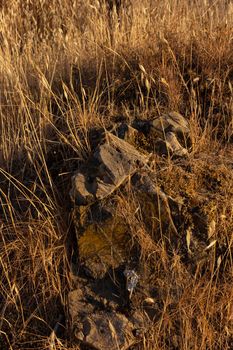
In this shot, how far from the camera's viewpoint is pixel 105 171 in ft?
8.41

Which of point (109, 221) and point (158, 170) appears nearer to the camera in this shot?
point (109, 221)

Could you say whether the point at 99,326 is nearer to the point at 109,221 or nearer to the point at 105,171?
the point at 109,221

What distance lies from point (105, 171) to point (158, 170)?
28 centimetres

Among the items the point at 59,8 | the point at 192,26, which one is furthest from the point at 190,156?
the point at 59,8

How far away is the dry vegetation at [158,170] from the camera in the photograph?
2.32 metres

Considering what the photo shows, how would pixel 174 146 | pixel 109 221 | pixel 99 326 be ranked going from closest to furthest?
1. pixel 99 326
2. pixel 109 221
3. pixel 174 146

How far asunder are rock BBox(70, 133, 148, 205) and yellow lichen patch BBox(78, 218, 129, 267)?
0.44ft

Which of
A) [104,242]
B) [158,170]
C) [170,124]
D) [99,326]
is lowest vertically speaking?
[99,326]

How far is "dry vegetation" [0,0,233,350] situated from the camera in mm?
2320

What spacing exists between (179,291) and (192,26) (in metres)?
2.28

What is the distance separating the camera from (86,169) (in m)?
2.65

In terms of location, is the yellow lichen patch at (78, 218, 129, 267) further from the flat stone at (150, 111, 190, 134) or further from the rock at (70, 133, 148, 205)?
the flat stone at (150, 111, 190, 134)

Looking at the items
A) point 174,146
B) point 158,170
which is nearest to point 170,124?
point 174,146

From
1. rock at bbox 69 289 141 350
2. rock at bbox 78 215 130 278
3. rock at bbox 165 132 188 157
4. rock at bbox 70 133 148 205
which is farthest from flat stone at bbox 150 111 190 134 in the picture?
rock at bbox 69 289 141 350
